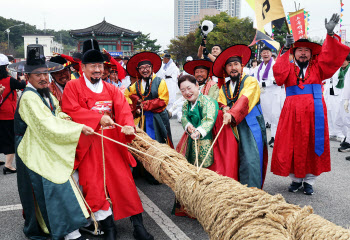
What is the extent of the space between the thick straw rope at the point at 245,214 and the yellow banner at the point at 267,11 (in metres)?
2.74

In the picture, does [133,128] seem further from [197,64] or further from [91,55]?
[197,64]

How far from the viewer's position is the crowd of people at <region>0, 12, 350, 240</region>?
2938 millimetres

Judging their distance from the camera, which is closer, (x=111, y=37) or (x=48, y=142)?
(x=48, y=142)

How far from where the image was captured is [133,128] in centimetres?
319

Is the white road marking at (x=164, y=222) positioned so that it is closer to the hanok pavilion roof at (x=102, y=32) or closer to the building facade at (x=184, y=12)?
the hanok pavilion roof at (x=102, y=32)

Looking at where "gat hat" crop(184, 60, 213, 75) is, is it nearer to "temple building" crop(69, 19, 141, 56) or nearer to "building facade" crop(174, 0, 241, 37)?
"temple building" crop(69, 19, 141, 56)

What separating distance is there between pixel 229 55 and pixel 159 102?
1524mm

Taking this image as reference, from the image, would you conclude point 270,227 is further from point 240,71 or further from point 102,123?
point 240,71

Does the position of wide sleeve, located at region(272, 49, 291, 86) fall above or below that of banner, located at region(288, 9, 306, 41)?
below

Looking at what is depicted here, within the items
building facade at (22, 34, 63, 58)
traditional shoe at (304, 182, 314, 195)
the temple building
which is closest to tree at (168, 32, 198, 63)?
the temple building

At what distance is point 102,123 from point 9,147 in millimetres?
3218

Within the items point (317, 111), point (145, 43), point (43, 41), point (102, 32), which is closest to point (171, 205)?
point (317, 111)

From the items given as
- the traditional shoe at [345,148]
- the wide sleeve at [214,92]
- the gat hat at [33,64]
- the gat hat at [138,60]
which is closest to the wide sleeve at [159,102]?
the gat hat at [138,60]

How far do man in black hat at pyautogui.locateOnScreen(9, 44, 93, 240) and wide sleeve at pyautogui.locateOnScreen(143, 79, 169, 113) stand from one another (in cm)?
208
